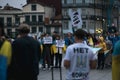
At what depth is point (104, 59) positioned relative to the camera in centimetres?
2542

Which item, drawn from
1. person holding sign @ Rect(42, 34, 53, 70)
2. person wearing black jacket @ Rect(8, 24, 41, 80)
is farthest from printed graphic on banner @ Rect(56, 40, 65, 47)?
person wearing black jacket @ Rect(8, 24, 41, 80)

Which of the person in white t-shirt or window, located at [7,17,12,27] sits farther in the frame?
window, located at [7,17,12,27]

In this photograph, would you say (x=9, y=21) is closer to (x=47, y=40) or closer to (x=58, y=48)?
(x=58, y=48)

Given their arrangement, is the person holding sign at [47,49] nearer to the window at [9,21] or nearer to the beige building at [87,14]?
the beige building at [87,14]

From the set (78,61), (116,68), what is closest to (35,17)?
(78,61)

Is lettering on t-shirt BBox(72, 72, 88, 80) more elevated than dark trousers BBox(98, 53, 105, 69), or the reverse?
lettering on t-shirt BBox(72, 72, 88, 80)

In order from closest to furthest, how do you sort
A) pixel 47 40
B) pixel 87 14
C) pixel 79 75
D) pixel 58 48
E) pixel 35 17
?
pixel 79 75, pixel 47 40, pixel 58 48, pixel 35 17, pixel 87 14

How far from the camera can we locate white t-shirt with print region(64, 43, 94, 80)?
9.23 meters

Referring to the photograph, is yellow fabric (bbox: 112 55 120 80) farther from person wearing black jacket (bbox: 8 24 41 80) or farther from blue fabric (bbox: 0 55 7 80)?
person wearing black jacket (bbox: 8 24 41 80)

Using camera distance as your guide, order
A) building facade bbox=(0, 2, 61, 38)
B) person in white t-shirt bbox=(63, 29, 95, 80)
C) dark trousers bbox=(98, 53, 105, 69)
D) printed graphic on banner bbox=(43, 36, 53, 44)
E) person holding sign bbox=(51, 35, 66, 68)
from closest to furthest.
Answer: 1. person in white t-shirt bbox=(63, 29, 95, 80)
2. printed graphic on banner bbox=(43, 36, 53, 44)
3. person holding sign bbox=(51, 35, 66, 68)
4. dark trousers bbox=(98, 53, 105, 69)
5. building facade bbox=(0, 2, 61, 38)

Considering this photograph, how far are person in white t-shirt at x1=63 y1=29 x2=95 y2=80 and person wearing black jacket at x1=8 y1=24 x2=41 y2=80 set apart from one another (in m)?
0.67

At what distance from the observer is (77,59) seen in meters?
9.30

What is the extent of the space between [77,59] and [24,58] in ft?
3.10

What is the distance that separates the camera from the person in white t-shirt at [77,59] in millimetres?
9227
